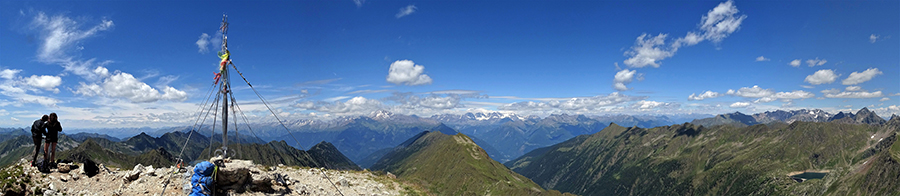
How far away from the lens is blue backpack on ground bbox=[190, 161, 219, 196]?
1647 centimetres

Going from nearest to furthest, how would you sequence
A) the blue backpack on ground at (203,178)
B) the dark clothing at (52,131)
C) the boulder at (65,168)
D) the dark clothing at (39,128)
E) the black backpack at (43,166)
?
the blue backpack on ground at (203,178) → the dark clothing at (39,128) → the dark clothing at (52,131) → the black backpack at (43,166) → the boulder at (65,168)

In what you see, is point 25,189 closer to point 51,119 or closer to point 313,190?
point 51,119

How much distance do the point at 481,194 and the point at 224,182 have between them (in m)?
142

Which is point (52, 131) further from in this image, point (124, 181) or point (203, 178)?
point (203, 178)

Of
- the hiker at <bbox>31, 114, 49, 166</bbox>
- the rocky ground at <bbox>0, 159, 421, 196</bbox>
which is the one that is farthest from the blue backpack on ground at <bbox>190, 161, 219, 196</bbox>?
the hiker at <bbox>31, 114, 49, 166</bbox>

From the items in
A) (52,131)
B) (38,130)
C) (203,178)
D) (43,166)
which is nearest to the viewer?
(203,178)

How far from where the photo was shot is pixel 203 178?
16703mm

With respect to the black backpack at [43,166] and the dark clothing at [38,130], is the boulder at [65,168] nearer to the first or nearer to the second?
the black backpack at [43,166]

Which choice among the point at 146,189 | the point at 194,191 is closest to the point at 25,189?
the point at 146,189

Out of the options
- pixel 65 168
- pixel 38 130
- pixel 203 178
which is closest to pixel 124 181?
pixel 65 168

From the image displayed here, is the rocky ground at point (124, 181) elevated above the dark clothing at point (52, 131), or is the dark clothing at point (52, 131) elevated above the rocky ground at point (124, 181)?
the dark clothing at point (52, 131)

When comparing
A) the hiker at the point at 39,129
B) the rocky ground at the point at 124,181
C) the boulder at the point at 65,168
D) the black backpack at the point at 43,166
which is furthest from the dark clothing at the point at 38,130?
the rocky ground at the point at 124,181

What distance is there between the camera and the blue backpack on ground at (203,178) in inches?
648

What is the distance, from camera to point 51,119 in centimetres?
1812
